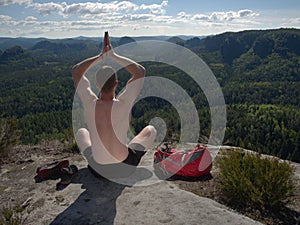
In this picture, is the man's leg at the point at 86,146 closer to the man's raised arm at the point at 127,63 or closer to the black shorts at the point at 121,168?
the black shorts at the point at 121,168

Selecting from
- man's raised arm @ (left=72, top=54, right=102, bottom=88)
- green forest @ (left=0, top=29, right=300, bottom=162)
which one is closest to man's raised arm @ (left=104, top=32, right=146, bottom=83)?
man's raised arm @ (left=72, top=54, right=102, bottom=88)

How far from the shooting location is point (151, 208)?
3.55m

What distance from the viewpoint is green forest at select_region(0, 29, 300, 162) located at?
3924cm

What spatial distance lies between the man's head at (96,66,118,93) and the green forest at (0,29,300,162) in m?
2.14

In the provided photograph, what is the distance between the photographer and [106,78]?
3.80m

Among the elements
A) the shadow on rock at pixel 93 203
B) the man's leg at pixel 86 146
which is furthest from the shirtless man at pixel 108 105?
the shadow on rock at pixel 93 203

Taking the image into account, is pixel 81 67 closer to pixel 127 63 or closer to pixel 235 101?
pixel 127 63

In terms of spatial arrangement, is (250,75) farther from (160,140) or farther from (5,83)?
(160,140)

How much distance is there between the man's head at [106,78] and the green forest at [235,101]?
214 cm

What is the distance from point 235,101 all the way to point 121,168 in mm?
94339

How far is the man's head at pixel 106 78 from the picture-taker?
3.78 m

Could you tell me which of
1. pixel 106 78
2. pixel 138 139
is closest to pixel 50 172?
pixel 138 139

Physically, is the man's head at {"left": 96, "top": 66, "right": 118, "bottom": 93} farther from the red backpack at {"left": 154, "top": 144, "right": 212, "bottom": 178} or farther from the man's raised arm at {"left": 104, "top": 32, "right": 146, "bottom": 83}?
the red backpack at {"left": 154, "top": 144, "right": 212, "bottom": 178}

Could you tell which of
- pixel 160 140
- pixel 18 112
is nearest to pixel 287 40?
pixel 18 112
